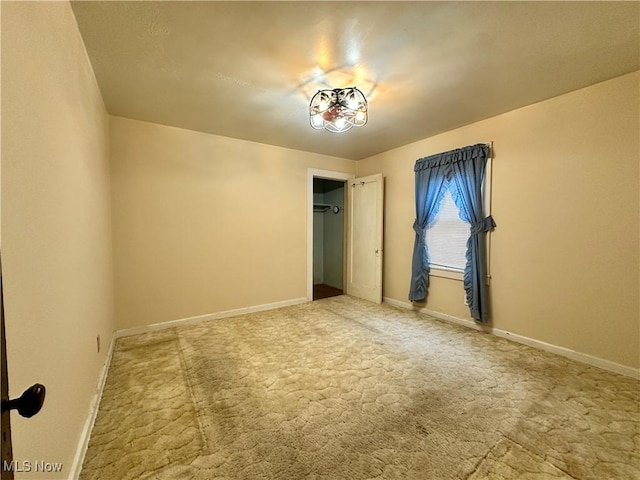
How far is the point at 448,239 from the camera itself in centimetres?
355

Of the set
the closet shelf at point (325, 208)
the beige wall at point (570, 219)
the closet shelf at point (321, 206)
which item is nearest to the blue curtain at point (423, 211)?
the beige wall at point (570, 219)

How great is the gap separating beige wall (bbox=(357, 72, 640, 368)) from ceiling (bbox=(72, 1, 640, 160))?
0.26m

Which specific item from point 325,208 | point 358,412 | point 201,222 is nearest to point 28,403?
point 358,412

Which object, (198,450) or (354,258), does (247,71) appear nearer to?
(198,450)

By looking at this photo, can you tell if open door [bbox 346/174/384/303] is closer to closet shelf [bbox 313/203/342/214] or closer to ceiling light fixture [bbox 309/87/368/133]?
closet shelf [bbox 313/203/342/214]

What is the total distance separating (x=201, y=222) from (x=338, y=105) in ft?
7.56

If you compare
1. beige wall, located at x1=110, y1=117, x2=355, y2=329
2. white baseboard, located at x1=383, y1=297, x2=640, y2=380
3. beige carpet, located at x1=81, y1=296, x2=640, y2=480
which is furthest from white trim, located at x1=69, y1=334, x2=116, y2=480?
white baseboard, located at x1=383, y1=297, x2=640, y2=380

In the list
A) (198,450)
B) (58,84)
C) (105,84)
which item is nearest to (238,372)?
(198,450)

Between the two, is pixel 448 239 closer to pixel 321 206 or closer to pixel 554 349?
pixel 554 349

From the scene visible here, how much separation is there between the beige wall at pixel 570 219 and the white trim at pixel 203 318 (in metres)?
2.57

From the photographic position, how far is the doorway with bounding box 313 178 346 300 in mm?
5504

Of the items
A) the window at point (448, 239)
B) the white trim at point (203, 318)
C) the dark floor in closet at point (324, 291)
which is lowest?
the dark floor in closet at point (324, 291)

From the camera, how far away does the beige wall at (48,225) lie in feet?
2.85

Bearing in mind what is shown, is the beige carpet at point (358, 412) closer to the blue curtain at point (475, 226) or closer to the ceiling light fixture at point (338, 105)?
the blue curtain at point (475, 226)
